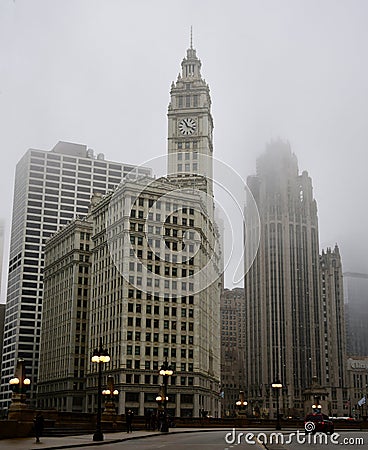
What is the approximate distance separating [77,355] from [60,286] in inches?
758

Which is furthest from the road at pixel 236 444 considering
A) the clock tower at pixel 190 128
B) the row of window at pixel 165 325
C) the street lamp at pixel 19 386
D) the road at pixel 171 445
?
the clock tower at pixel 190 128

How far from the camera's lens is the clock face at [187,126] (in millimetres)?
161625

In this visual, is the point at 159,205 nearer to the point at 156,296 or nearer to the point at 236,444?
the point at 156,296

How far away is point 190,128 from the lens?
16188cm

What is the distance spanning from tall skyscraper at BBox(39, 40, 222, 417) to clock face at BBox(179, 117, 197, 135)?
1204 cm

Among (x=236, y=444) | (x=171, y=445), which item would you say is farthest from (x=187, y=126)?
(x=171, y=445)

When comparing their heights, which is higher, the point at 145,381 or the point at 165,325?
the point at 165,325

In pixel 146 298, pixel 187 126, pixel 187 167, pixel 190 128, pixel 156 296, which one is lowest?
pixel 146 298

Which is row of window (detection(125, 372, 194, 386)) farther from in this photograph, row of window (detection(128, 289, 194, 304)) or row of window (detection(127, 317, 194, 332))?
row of window (detection(128, 289, 194, 304))

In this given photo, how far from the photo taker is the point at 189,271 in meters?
131

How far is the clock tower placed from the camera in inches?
6112

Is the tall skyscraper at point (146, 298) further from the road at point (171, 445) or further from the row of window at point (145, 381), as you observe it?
the road at point (171, 445)

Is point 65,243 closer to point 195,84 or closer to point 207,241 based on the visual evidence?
point 207,241

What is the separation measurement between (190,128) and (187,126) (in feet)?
2.94
